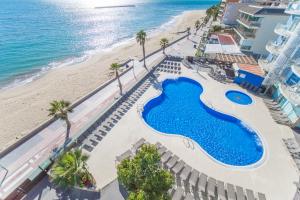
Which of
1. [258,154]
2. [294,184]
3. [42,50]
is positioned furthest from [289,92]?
[42,50]

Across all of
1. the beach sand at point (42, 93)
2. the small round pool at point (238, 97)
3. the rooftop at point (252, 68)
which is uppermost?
the rooftop at point (252, 68)

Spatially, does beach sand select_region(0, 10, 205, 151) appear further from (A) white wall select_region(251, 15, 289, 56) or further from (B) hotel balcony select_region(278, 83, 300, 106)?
(B) hotel balcony select_region(278, 83, 300, 106)

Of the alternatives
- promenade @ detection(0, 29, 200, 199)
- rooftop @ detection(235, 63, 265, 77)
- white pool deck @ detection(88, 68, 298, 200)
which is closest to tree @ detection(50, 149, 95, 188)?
white pool deck @ detection(88, 68, 298, 200)

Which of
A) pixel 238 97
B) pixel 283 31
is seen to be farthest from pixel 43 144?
pixel 283 31

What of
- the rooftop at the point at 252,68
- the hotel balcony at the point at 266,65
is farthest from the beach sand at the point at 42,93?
the hotel balcony at the point at 266,65

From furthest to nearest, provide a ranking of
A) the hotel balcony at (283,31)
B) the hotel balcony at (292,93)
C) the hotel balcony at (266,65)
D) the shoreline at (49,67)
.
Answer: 1. the shoreline at (49,67)
2. the hotel balcony at (266,65)
3. the hotel balcony at (283,31)
4. the hotel balcony at (292,93)

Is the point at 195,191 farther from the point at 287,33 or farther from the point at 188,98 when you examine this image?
the point at 287,33

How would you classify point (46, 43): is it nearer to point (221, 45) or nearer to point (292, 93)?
point (221, 45)

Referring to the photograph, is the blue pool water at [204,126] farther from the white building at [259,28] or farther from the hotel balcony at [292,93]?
the white building at [259,28]
